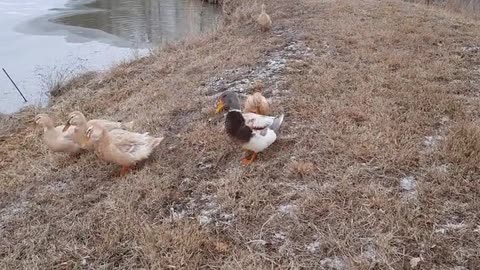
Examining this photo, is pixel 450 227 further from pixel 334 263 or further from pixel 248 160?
pixel 248 160

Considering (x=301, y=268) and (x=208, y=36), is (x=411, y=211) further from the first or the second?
(x=208, y=36)

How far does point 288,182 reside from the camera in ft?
11.5

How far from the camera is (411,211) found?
3.03 m

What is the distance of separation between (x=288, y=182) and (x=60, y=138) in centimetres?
230

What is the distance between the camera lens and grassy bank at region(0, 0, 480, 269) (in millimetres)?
2863

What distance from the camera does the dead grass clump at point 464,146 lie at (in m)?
3.50

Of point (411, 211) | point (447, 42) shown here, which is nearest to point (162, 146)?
point (411, 211)

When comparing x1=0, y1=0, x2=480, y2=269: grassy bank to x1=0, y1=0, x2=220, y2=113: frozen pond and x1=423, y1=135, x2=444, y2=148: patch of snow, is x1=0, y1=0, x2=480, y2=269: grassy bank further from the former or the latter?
x1=0, y1=0, x2=220, y2=113: frozen pond

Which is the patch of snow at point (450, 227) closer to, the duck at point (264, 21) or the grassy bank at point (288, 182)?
the grassy bank at point (288, 182)

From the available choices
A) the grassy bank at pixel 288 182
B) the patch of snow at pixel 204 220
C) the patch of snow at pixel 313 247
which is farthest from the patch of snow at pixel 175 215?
the patch of snow at pixel 313 247

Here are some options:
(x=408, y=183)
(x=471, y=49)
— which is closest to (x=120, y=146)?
(x=408, y=183)

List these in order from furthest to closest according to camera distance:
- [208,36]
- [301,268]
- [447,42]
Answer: [208,36] → [447,42] → [301,268]

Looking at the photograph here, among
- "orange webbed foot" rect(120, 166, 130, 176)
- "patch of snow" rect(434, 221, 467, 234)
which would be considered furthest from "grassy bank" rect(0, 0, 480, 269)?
"orange webbed foot" rect(120, 166, 130, 176)

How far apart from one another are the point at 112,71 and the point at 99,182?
173 inches
